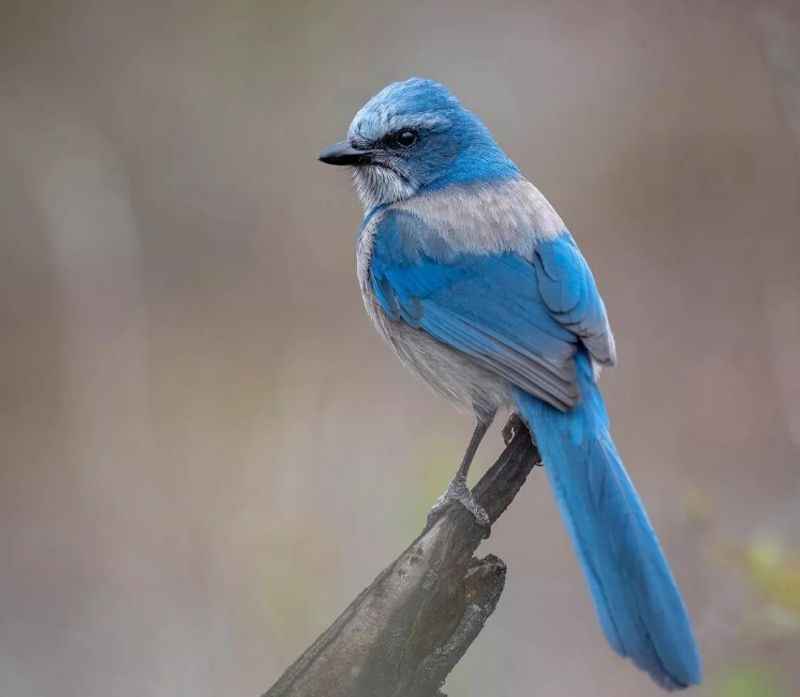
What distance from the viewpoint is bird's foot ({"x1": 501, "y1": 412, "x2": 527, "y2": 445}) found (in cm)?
462

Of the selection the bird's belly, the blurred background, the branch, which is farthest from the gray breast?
the branch

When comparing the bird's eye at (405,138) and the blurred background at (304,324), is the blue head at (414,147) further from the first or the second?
the blurred background at (304,324)

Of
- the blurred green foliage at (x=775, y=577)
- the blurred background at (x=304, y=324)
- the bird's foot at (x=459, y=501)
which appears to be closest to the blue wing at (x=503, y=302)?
the bird's foot at (x=459, y=501)

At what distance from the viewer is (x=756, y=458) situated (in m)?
7.34

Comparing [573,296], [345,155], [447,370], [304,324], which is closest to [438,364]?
[447,370]

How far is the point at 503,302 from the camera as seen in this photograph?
178 inches

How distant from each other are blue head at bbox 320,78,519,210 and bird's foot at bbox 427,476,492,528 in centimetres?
126

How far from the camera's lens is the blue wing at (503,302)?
4309 mm

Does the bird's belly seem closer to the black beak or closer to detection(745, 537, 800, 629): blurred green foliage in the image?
the black beak

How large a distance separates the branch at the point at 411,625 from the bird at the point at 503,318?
28 centimetres

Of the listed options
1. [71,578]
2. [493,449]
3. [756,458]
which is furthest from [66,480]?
[756,458]

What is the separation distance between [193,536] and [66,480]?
1.34 metres

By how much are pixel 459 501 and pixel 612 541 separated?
646mm

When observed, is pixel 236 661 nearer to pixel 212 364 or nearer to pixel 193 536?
pixel 193 536
